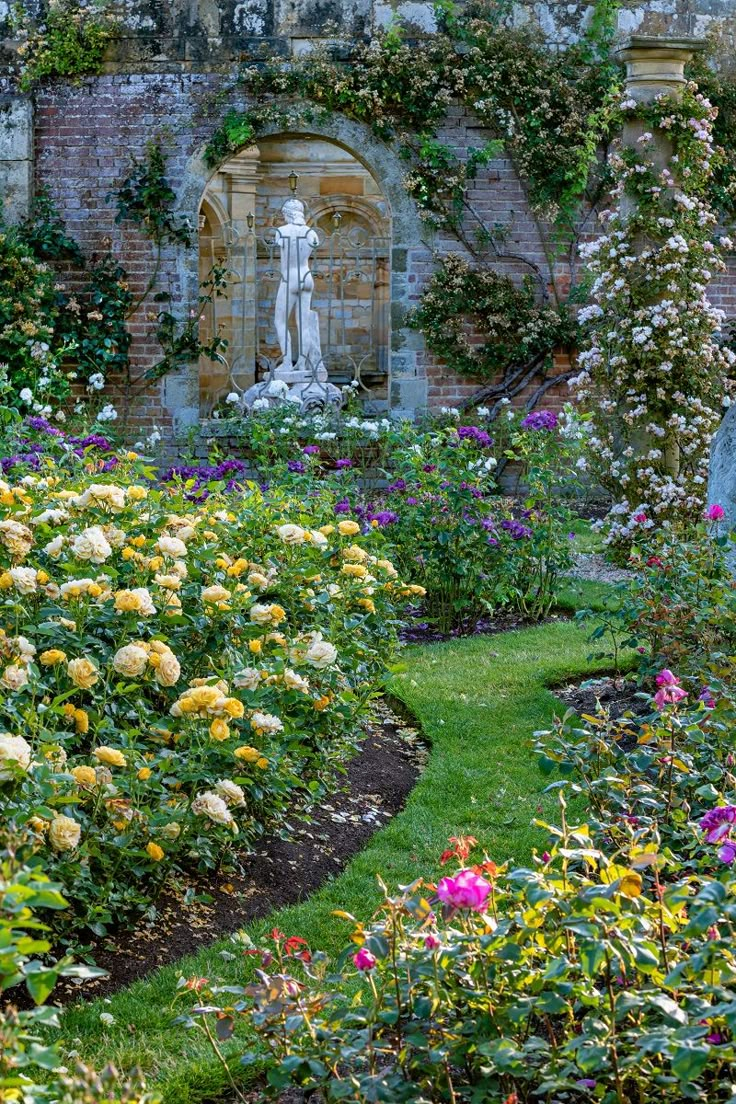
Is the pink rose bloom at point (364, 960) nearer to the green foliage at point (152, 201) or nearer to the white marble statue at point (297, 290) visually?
the green foliage at point (152, 201)

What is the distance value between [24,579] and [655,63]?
663 centimetres

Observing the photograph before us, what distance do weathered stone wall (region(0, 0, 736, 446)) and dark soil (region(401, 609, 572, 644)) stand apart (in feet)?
13.8

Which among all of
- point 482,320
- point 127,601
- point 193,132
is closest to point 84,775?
point 127,601

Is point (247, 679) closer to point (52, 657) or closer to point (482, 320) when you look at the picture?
point (52, 657)

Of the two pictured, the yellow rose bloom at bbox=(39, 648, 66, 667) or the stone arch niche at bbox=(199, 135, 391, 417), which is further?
the stone arch niche at bbox=(199, 135, 391, 417)

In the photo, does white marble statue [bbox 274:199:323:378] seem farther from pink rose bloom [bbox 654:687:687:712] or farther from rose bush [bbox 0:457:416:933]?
pink rose bloom [bbox 654:687:687:712]

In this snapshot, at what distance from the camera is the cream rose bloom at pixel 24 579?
11.3ft

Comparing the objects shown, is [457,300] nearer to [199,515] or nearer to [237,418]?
[237,418]

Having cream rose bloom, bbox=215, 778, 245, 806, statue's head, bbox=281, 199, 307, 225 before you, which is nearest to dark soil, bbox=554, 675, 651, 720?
cream rose bloom, bbox=215, 778, 245, 806

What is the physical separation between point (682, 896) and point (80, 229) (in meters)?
10.2

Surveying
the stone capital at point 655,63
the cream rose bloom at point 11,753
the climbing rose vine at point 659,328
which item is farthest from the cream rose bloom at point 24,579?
the stone capital at point 655,63

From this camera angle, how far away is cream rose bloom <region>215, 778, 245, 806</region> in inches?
125

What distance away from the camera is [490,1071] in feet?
6.67

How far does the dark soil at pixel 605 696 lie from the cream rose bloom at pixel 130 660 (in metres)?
2.37
